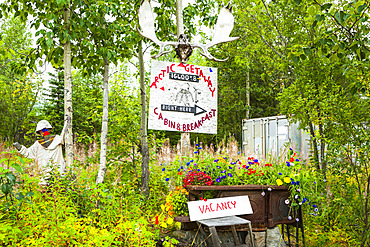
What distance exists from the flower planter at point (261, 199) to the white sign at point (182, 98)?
72 centimetres

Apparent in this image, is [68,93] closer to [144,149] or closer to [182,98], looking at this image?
[144,149]

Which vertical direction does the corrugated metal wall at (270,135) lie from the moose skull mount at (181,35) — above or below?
below

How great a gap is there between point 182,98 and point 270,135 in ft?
27.2

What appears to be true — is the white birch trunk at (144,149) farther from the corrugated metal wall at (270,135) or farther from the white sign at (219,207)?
the corrugated metal wall at (270,135)

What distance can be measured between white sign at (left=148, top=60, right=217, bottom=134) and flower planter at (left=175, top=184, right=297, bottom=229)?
2.36 feet

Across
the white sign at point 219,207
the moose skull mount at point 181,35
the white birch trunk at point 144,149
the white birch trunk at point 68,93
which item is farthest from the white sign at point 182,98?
the white birch trunk at point 144,149

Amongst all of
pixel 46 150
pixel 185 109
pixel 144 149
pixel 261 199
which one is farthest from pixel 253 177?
pixel 46 150

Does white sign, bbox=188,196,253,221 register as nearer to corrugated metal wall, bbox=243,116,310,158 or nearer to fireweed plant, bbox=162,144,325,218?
fireweed plant, bbox=162,144,325,218

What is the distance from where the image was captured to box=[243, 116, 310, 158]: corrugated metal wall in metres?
9.74

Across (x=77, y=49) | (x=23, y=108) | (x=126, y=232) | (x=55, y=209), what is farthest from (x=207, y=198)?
(x=23, y=108)

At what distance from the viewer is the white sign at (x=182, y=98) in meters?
3.54

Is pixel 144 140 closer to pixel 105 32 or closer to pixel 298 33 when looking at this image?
pixel 105 32

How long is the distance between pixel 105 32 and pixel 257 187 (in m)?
2.99

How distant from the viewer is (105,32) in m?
4.45
